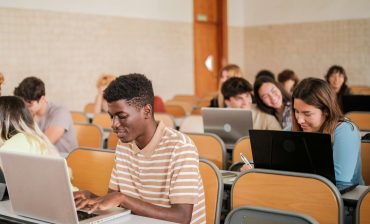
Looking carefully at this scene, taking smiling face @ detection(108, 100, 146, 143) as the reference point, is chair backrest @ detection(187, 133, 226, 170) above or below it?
below

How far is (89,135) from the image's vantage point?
4777mm

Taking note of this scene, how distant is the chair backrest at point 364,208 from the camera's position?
7.41 ft

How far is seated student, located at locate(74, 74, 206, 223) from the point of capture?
86.6 inches

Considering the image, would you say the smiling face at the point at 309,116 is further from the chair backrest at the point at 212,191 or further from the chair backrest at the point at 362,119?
the chair backrest at the point at 362,119

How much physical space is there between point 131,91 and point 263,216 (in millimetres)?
705

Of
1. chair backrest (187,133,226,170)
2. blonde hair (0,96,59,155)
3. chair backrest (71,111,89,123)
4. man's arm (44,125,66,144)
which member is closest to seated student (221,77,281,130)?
chair backrest (187,133,226,170)

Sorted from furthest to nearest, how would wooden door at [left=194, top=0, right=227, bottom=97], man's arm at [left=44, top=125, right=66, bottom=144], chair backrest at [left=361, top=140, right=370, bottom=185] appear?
wooden door at [left=194, top=0, right=227, bottom=97]
man's arm at [left=44, top=125, right=66, bottom=144]
chair backrest at [left=361, top=140, right=370, bottom=185]

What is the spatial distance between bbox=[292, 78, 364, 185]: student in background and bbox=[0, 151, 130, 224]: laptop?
119 cm

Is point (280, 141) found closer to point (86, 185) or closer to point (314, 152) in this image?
point (314, 152)

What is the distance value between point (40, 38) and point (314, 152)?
552cm

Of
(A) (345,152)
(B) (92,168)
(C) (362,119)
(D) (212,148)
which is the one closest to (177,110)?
(C) (362,119)

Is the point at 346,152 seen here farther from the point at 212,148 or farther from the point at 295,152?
the point at 212,148

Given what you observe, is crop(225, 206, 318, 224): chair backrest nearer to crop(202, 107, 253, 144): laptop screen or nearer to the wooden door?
crop(202, 107, 253, 144): laptop screen

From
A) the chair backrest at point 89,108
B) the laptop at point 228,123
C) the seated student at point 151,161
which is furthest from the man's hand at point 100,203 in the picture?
the chair backrest at point 89,108
